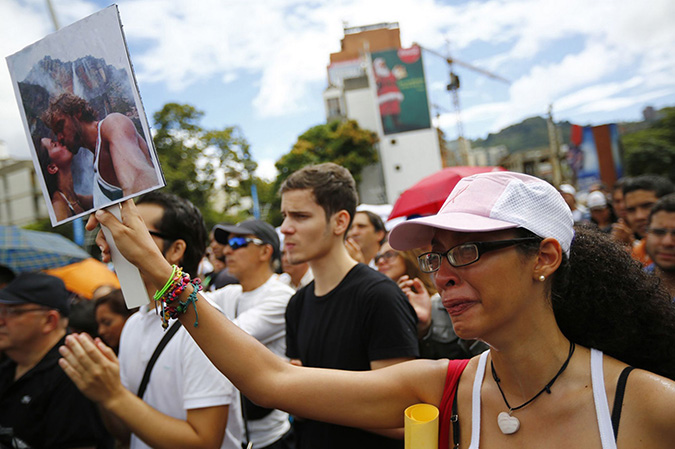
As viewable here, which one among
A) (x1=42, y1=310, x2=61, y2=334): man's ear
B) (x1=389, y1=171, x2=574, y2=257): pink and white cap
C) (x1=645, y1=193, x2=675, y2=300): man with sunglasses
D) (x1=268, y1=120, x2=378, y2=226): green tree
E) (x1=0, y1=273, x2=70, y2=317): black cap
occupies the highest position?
(x1=268, y1=120, x2=378, y2=226): green tree

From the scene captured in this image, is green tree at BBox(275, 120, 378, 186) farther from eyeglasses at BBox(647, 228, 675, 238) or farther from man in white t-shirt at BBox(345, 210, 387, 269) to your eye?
eyeglasses at BBox(647, 228, 675, 238)

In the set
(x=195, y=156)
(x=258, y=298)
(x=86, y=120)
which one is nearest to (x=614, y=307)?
(x=86, y=120)

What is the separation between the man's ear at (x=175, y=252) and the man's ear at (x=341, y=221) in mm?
884

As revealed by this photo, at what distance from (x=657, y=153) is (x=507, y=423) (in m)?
59.8

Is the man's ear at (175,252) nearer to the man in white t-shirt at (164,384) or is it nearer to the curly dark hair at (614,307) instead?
the man in white t-shirt at (164,384)

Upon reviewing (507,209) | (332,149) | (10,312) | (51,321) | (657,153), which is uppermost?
(332,149)

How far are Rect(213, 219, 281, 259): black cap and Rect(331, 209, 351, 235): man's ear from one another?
4.43ft

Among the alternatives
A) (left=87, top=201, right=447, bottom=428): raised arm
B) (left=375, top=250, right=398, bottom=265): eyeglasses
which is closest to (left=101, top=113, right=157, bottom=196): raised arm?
(left=87, top=201, right=447, bottom=428): raised arm

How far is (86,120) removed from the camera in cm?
158

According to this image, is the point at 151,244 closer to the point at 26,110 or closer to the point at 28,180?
the point at 26,110

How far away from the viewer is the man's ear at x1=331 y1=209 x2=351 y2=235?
9.36 ft

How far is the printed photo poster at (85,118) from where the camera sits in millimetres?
1480

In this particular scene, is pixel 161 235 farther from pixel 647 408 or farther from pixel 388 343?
pixel 647 408

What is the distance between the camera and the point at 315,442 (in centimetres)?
239
